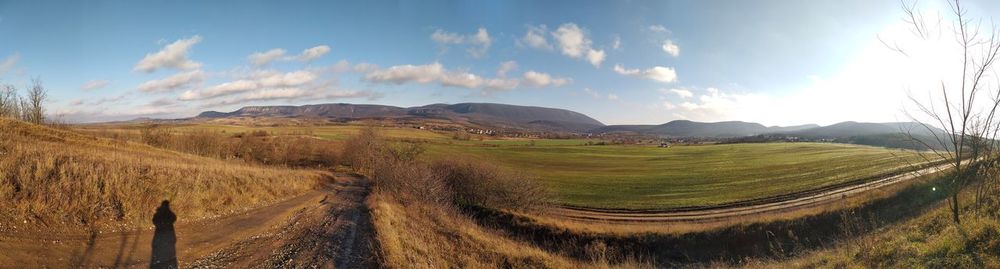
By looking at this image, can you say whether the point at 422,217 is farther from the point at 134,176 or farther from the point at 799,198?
the point at 799,198

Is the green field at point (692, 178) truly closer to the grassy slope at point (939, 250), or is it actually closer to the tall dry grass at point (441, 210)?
the tall dry grass at point (441, 210)

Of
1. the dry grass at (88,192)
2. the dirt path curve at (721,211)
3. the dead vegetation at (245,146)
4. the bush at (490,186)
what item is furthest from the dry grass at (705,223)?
the dead vegetation at (245,146)

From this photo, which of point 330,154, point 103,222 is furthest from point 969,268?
point 330,154

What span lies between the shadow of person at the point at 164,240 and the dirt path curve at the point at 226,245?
0.07 m

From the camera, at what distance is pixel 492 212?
4216 cm

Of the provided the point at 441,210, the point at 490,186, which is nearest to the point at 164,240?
the point at 441,210

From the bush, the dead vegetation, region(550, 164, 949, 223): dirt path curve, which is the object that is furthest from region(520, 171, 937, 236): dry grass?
the dead vegetation

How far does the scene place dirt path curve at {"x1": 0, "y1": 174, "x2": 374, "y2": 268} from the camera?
9625mm

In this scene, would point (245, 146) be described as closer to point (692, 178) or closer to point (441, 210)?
A: point (441, 210)

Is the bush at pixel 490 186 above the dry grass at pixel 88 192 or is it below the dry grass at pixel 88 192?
below

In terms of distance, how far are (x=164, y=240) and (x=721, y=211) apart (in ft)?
130

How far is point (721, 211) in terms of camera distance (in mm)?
38625

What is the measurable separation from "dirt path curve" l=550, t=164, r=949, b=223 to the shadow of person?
31020 mm

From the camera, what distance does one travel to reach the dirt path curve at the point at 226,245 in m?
9.62
